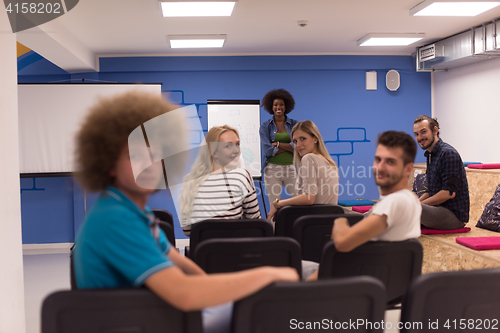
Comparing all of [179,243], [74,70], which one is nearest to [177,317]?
[179,243]

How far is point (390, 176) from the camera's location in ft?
5.08

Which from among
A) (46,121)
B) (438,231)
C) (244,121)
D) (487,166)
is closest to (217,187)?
(438,231)

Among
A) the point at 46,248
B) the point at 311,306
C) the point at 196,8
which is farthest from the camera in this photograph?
the point at 46,248

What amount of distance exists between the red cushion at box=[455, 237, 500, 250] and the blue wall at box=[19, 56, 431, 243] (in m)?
2.92

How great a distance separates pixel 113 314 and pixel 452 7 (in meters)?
4.00

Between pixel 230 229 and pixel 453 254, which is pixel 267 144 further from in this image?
pixel 230 229

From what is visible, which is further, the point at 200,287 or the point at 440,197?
the point at 440,197

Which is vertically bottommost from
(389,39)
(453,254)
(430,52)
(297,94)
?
(453,254)

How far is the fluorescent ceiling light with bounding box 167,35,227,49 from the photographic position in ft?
14.8

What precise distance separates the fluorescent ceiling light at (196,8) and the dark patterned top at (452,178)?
7.16 feet

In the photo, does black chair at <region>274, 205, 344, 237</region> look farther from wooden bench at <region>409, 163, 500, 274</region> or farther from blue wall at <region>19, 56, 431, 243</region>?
blue wall at <region>19, 56, 431, 243</region>

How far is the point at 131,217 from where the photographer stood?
0.85m

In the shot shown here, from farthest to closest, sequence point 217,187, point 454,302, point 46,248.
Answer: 1. point 46,248
2. point 217,187
3. point 454,302

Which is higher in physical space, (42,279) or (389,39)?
(389,39)
